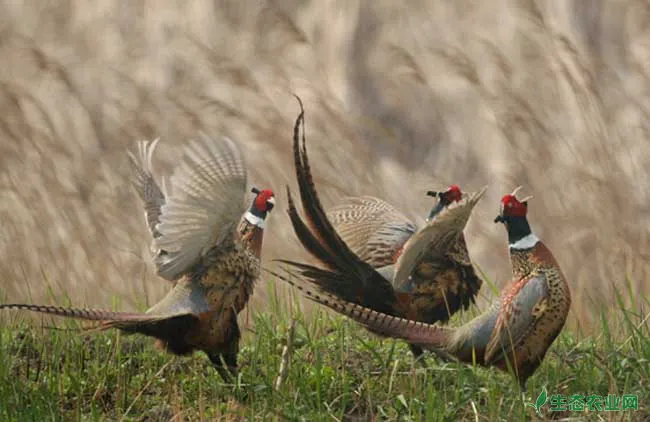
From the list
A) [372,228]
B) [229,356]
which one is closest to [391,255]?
[372,228]

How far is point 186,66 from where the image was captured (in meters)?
5.32

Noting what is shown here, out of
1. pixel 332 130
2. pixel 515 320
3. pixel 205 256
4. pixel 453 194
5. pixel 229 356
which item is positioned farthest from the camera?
pixel 332 130

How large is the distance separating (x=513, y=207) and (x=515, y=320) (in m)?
0.23

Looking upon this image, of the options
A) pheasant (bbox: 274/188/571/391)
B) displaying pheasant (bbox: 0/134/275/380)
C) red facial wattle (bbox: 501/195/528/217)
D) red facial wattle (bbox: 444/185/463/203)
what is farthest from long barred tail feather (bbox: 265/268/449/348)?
red facial wattle (bbox: 444/185/463/203)

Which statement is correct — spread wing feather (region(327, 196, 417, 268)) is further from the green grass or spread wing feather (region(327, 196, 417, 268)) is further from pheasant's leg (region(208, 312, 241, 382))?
pheasant's leg (region(208, 312, 241, 382))

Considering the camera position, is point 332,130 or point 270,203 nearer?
point 270,203

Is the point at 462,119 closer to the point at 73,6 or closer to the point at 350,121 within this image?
the point at 350,121

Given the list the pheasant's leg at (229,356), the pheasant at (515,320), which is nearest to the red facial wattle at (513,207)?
the pheasant at (515,320)

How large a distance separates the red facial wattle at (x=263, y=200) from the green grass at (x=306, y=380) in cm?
31

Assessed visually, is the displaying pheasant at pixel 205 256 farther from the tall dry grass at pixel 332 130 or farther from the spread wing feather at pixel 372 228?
the tall dry grass at pixel 332 130

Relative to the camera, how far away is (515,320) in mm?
3131

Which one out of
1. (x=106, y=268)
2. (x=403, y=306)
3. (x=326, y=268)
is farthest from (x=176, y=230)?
(x=106, y=268)

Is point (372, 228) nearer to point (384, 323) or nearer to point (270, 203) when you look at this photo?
point (270, 203)

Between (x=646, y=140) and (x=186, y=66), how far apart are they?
5.77 ft
